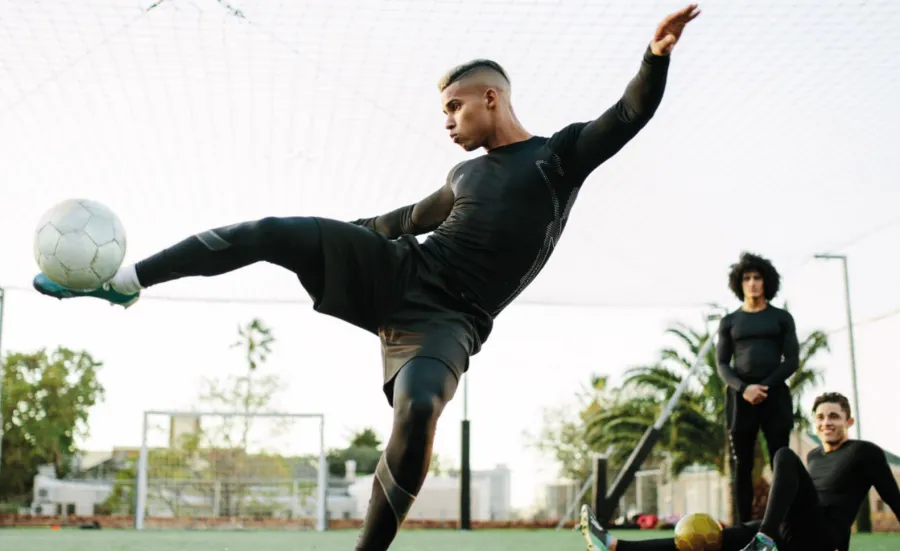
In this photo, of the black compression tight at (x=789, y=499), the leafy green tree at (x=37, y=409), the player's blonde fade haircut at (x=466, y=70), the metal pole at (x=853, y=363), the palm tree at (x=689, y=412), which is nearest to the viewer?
the player's blonde fade haircut at (x=466, y=70)

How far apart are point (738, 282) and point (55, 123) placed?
6524 millimetres

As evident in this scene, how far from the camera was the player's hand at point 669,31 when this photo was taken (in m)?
3.27

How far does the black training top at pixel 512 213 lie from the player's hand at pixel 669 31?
31 cm

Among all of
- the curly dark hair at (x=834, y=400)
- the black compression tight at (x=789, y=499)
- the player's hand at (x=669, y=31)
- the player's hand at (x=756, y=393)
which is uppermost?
the player's hand at (x=669, y=31)

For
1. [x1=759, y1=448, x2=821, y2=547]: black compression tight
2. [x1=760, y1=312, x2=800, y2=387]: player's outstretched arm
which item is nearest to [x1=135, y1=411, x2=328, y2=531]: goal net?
[x1=760, y1=312, x2=800, y2=387]: player's outstretched arm

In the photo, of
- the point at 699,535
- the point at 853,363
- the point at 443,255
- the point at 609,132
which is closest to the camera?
A: the point at 609,132

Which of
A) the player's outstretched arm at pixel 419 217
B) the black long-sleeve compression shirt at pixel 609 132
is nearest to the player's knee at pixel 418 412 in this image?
the black long-sleeve compression shirt at pixel 609 132

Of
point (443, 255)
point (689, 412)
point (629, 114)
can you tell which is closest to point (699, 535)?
point (443, 255)

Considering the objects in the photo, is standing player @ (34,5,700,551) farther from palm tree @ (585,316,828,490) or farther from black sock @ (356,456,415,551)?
palm tree @ (585,316,828,490)

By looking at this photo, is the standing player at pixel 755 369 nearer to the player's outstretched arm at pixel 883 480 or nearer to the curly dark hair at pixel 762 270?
the curly dark hair at pixel 762 270

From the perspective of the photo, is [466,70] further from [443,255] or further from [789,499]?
[789,499]

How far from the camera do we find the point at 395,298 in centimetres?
348

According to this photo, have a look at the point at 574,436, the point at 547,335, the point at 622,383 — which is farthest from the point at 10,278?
the point at 574,436

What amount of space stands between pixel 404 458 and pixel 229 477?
53.8ft
